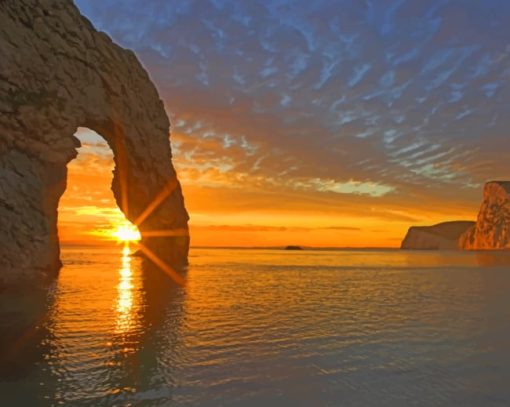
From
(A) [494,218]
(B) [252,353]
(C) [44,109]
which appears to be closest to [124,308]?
(B) [252,353]

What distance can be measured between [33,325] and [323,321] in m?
12.0

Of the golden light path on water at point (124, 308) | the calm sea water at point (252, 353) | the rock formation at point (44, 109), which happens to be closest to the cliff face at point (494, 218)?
the calm sea water at point (252, 353)

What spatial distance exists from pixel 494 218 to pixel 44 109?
198m

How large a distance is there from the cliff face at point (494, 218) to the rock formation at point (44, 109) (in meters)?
178

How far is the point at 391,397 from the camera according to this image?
7852mm

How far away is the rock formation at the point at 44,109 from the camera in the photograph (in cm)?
2512

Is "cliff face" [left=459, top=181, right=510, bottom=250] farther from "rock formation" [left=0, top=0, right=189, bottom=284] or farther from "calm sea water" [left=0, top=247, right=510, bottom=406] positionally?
"rock formation" [left=0, top=0, right=189, bottom=284]

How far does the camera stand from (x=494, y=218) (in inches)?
6860

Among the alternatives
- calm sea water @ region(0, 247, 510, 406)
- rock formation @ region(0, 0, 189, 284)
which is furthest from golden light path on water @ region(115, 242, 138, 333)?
rock formation @ region(0, 0, 189, 284)

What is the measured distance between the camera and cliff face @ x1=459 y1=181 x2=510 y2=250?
16500 centimetres

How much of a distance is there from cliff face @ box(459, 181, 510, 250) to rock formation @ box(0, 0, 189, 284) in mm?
178447

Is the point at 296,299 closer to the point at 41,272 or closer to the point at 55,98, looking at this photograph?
the point at 41,272

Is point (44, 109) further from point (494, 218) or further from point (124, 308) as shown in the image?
point (494, 218)

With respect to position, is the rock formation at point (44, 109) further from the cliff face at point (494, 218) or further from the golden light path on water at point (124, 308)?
the cliff face at point (494, 218)
